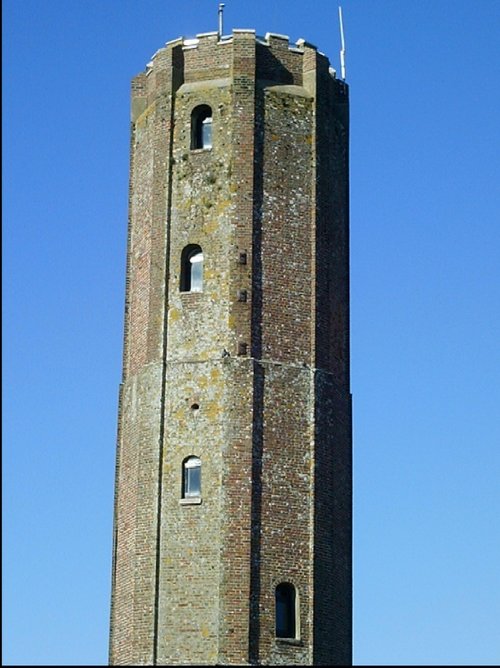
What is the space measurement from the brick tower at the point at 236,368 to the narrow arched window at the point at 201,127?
4 cm

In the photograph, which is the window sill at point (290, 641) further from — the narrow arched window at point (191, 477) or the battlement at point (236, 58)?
the battlement at point (236, 58)

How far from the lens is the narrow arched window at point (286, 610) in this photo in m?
35.0

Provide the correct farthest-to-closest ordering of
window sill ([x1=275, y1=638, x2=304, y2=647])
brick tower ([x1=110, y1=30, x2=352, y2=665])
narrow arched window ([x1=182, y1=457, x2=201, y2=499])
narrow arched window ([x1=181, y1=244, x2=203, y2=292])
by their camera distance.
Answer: narrow arched window ([x1=181, y1=244, x2=203, y2=292])
narrow arched window ([x1=182, y1=457, x2=201, y2=499])
brick tower ([x1=110, y1=30, x2=352, y2=665])
window sill ([x1=275, y1=638, x2=304, y2=647])

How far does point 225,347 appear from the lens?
3644 centimetres

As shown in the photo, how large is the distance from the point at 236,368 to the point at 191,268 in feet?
9.71

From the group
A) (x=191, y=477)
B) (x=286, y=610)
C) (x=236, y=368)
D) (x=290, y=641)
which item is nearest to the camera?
(x=290, y=641)

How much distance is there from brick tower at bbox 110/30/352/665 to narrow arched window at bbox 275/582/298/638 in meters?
0.04

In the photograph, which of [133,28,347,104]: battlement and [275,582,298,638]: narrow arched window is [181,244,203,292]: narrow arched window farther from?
[275,582,298,638]: narrow arched window

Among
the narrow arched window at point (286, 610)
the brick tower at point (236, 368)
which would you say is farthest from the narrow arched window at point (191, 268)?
the narrow arched window at point (286, 610)

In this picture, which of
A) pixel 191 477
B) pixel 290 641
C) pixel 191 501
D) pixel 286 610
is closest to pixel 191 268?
pixel 191 477

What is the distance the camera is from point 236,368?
36250 millimetres

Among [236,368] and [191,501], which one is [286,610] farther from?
[236,368]

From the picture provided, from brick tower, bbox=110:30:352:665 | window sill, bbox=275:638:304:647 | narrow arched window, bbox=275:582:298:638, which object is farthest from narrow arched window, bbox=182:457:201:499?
window sill, bbox=275:638:304:647

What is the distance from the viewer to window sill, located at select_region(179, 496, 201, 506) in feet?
116
